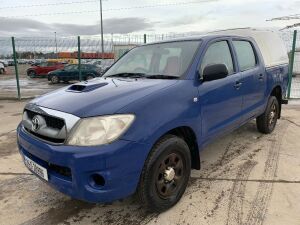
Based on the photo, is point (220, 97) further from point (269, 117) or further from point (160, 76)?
point (269, 117)

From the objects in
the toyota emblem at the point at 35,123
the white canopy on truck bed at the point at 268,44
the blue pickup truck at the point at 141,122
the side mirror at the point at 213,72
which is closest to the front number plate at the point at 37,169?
the blue pickup truck at the point at 141,122

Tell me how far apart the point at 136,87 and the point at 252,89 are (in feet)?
7.84

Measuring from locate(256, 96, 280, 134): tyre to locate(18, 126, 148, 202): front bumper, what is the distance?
3.63 meters

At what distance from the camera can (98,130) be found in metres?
2.66

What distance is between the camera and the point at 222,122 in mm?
4074

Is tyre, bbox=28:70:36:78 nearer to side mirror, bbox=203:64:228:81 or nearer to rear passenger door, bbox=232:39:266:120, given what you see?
rear passenger door, bbox=232:39:266:120

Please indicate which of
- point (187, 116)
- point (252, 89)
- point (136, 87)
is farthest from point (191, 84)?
point (252, 89)

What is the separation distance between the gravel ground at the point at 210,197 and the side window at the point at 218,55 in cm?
143

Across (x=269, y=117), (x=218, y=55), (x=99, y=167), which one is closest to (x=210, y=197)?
(x=99, y=167)

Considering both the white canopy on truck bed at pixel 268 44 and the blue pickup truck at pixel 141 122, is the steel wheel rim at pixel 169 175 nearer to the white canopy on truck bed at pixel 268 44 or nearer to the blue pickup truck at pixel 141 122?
the blue pickup truck at pixel 141 122

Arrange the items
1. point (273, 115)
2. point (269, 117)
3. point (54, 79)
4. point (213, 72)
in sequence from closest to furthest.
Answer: point (213, 72) → point (269, 117) → point (273, 115) → point (54, 79)

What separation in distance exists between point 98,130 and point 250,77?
2981mm

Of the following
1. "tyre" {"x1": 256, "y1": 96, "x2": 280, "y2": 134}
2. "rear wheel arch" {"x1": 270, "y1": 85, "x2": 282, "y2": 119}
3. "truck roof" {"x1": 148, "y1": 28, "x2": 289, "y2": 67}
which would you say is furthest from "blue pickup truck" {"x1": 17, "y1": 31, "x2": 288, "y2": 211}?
"rear wheel arch" {"x1": 270, "y1": 85, "x2": 282, "y2": 119}

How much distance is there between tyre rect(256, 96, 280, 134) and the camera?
18.6 ft
